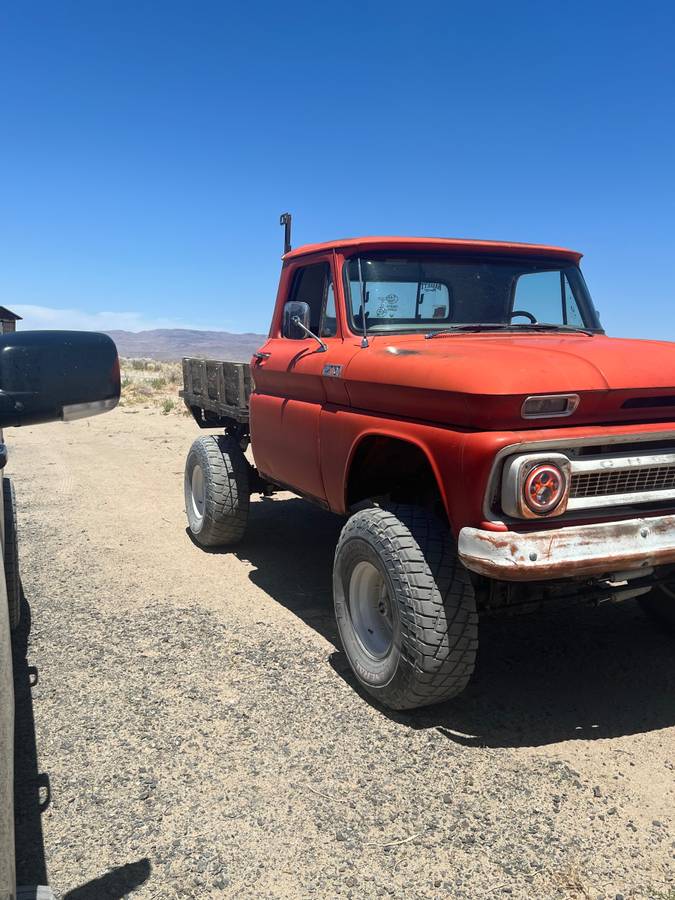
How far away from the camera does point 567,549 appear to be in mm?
2676

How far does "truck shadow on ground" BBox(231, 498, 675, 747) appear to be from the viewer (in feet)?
10.6

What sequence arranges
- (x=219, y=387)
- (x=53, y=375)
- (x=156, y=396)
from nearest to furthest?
(x=53, y=375)
(x=219, y=387)
(x=156, y=396)

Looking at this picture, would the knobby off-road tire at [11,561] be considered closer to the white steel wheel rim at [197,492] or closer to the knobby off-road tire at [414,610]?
the knobby off-road tire at [414,610]

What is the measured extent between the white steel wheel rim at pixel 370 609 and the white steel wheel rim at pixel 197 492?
8.89 ft

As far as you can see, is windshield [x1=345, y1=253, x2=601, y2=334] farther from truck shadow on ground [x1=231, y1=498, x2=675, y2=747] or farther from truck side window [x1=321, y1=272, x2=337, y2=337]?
truck shadow on ground [x1=231, y1=498, x2=675, y2=747]

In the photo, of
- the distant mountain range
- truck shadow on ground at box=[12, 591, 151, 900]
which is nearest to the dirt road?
truck shadow on ground at box=[12, 591, 151, 900]

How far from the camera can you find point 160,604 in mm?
4652

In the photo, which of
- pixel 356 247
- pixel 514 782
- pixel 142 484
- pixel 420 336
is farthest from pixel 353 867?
pixel 142 484

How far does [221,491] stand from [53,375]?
4021 millimetres

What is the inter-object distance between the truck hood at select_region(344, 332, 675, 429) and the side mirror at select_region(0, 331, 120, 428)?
58.5 inches

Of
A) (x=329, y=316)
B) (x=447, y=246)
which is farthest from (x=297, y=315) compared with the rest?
(x=447, y=246)

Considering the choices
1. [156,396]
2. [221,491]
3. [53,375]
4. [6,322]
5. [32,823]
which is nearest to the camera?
[53,375]

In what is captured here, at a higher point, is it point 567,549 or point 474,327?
point 474,327

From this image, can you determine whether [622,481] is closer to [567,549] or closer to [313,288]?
[567,549]
